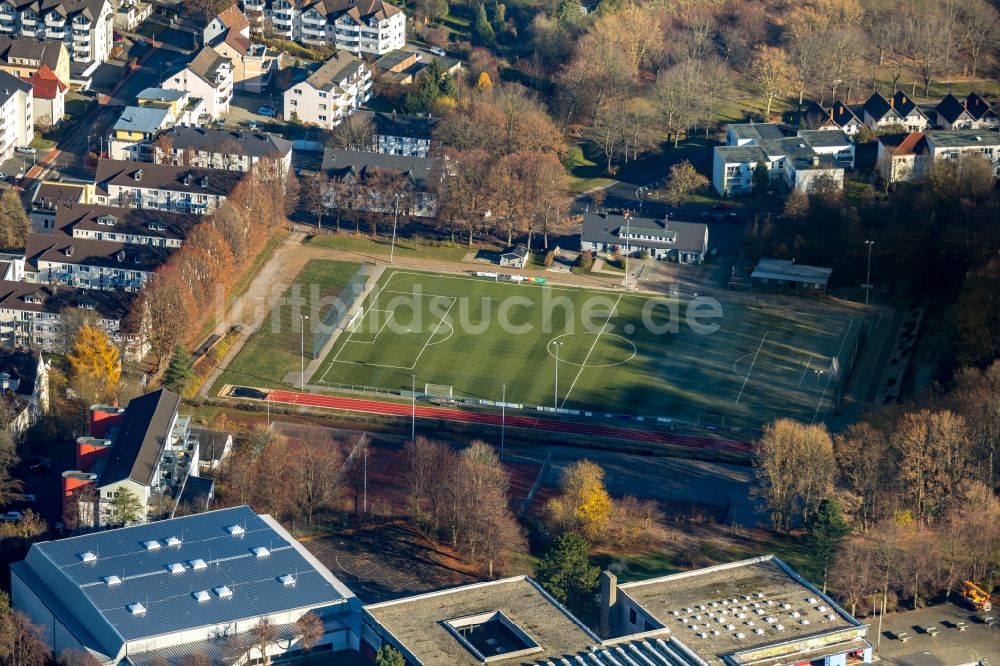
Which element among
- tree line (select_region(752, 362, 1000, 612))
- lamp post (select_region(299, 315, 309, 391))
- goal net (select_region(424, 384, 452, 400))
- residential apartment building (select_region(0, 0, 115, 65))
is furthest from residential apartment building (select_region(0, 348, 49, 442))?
residential apartment building (select_region(0, 0, 115, 65))

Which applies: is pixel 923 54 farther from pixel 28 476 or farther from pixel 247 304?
pixel 28 476

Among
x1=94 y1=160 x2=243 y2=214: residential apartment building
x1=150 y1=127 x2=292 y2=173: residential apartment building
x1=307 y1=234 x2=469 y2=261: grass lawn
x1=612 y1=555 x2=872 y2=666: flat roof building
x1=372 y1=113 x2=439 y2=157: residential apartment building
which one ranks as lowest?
x1=612 y1=555 x2=872 y2=666: flat roof building

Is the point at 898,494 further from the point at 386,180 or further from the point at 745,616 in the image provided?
the point at 386,180

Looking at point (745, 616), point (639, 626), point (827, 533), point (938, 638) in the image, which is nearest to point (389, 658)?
point (639, 626)

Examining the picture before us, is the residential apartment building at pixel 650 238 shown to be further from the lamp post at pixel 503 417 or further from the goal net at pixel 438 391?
the goal net at pixel 438 391

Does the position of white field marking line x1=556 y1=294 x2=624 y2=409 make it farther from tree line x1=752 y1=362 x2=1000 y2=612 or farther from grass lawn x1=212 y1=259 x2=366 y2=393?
tree line x1=752 y1=362 x2=1000 y2=612
